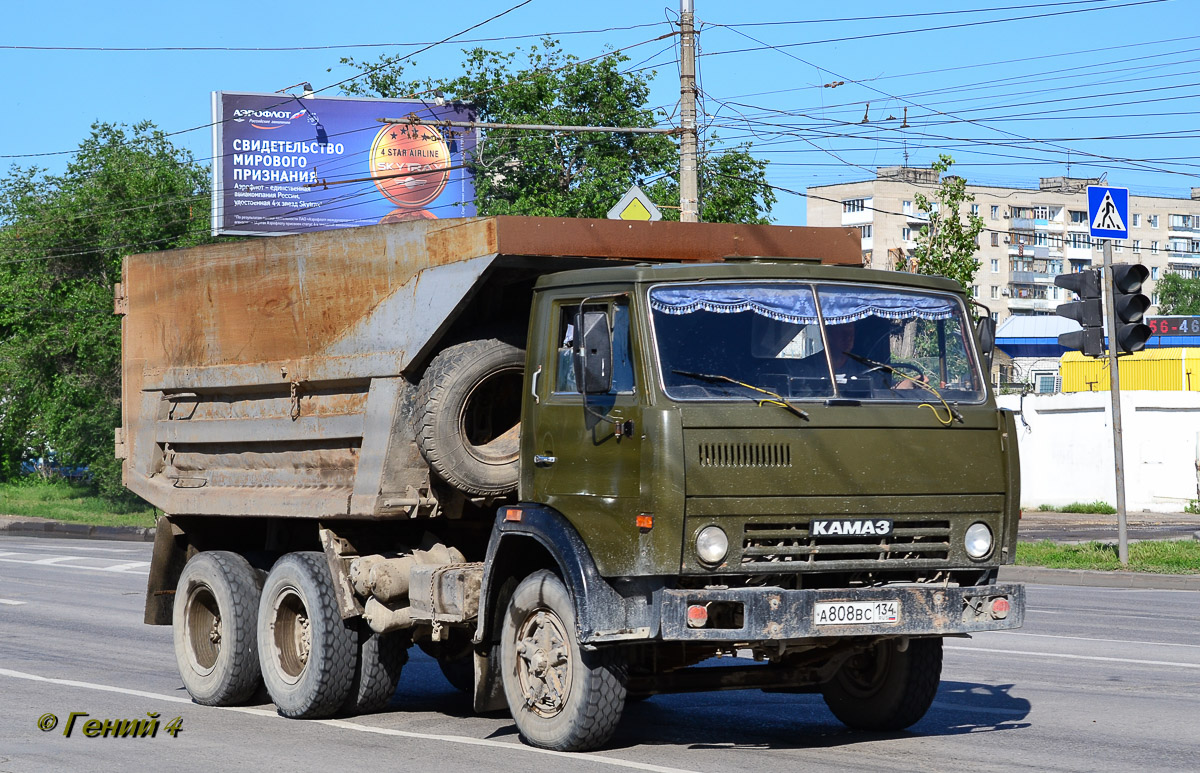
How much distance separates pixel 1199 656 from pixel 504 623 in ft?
20.3

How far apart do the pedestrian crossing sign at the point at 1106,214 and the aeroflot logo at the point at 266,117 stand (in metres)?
21.7

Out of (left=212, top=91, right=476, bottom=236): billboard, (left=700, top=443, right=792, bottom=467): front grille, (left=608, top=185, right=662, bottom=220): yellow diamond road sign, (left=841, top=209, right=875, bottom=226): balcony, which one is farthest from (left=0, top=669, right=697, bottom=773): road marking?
(left=841, top=209, right=875, bottom=226): balcony

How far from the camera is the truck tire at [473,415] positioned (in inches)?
317

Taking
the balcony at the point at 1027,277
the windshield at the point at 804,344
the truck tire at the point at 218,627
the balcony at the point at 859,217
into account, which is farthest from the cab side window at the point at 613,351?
the balcony at the point at 1027,277

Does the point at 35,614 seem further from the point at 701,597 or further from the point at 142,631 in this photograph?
the point at 701,597

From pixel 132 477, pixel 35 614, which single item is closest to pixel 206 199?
Answer: pixel 35 614

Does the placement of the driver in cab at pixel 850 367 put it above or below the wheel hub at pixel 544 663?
above

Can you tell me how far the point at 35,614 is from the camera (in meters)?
16.1

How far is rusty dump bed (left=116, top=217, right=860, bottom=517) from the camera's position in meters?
8.09

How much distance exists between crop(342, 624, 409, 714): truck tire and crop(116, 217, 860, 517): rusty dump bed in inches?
33.1

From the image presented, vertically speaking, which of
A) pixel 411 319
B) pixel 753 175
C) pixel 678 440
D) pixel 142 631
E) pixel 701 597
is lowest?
pixel 142 631

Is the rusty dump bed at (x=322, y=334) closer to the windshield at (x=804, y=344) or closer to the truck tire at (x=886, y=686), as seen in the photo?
the windshield at (x=804, y=344)

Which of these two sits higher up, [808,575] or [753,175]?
[753,175]

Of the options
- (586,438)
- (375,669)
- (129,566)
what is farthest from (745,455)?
(129,566)
